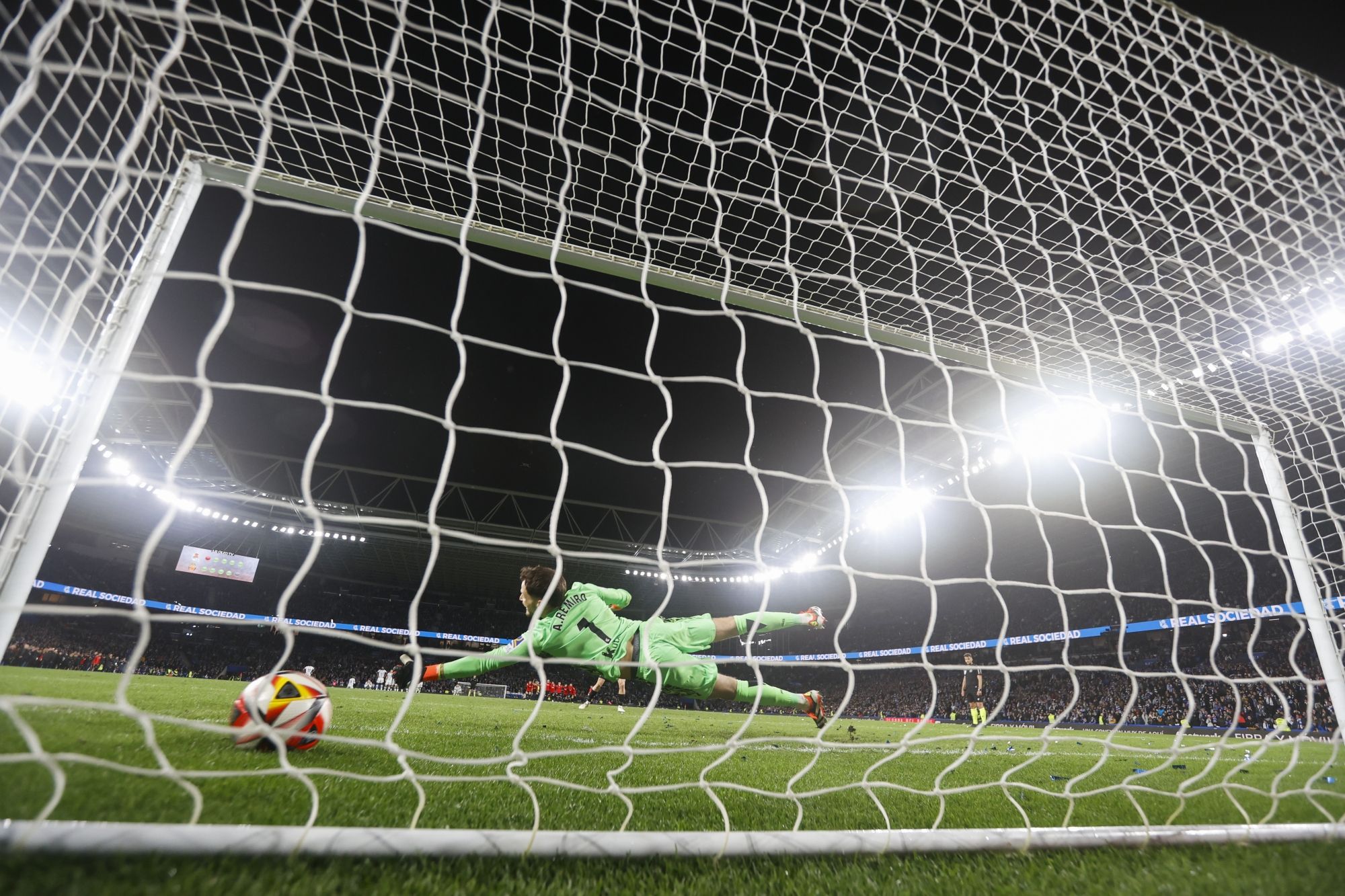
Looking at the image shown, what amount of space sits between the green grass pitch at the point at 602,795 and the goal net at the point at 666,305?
34mm

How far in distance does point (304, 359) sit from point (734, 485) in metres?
10.6

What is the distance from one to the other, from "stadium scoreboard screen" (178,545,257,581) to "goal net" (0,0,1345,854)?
39.4 feet

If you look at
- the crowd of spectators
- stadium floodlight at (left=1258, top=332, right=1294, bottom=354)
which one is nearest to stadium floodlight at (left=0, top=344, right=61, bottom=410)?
stadium floodlight at (left=1258, top=332, right=1294, bottom=354)

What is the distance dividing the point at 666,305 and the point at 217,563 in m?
24.4

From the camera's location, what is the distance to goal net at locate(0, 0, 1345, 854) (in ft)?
6.08

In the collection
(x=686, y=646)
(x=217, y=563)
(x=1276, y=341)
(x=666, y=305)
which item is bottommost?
(x=686, y=646)

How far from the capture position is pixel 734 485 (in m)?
16.6

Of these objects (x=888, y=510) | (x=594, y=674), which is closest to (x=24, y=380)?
(x=594, y=674)

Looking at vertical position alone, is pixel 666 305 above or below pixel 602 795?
above

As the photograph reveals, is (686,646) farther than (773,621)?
No

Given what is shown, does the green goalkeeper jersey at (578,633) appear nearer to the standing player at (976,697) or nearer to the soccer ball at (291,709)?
the soccer ball at (291,709)

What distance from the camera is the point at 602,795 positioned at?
2381 mm

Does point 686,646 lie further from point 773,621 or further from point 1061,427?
point 1061,427

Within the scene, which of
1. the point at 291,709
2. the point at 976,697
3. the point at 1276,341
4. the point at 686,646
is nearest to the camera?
the point at 291,709
